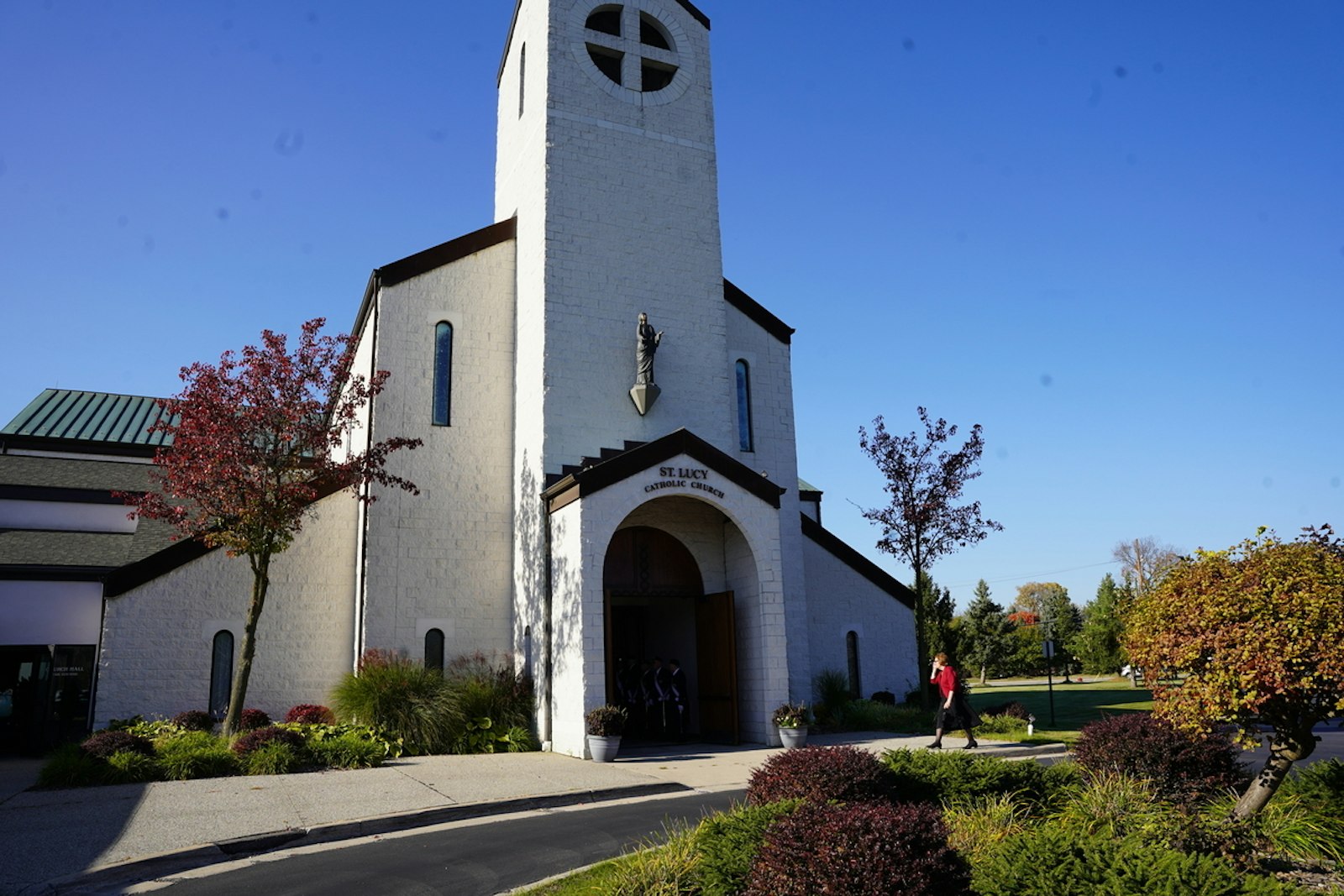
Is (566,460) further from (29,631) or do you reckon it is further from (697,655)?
(29,631)

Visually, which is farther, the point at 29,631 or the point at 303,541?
the point at 303,541

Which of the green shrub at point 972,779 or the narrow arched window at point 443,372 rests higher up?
the narrow arched window at point 443,372

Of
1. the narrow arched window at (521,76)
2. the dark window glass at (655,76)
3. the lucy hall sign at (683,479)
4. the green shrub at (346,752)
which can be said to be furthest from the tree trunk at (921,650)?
the narrow arched window at (521,76)

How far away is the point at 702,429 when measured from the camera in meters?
23.0

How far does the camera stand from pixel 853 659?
84.3 feet

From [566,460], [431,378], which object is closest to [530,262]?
[431,378]

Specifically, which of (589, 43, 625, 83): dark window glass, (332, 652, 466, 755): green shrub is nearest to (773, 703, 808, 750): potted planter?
(332, 652, 466, 755): green shrub

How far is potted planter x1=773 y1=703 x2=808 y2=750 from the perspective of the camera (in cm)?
1881

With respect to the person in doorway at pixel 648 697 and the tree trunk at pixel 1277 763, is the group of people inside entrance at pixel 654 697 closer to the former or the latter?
the person in doorway at pixel 648 697

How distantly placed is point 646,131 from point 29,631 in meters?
18.0

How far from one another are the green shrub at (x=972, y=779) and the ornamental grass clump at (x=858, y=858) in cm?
324

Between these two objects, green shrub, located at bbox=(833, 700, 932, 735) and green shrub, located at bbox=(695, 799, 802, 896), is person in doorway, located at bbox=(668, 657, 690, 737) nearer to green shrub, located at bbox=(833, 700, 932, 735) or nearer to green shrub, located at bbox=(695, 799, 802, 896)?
green shrub, located at bbox=(833, 700, 932, 735)

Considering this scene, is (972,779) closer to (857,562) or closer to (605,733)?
(605,733)

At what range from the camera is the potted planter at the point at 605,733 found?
57.0ft
